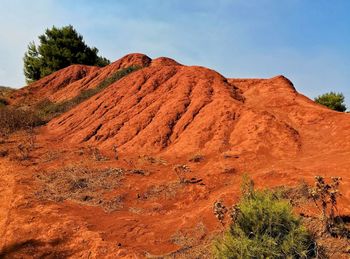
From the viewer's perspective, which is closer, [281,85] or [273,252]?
[273,252]

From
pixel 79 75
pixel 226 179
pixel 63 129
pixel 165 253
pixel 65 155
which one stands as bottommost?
pixel 165 253

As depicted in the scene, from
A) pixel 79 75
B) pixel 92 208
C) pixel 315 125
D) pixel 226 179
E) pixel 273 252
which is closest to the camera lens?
pixel 273 252

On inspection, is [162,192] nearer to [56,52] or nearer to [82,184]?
[82,184]

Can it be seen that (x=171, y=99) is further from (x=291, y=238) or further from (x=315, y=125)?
(x=291, y=238)

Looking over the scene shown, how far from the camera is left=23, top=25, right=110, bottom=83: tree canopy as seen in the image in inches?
1753

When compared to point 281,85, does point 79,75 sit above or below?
above

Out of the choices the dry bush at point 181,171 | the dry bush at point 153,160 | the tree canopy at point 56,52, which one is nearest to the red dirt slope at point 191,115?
the dry bush at point 153,160

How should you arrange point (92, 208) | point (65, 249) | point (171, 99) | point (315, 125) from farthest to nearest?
point (171, 99), point (315, 125), point (92, 208), point (65, 249)

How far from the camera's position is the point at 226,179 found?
12641 mm

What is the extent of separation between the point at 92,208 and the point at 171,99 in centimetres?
1005

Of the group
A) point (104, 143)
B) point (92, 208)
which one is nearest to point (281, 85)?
point (104, 143)

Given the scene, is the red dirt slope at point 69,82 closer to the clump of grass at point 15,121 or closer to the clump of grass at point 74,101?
the clump of grass at point 74,101

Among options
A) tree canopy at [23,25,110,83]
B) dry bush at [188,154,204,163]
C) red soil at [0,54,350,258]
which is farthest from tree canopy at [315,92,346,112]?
tree canopy at [23,25,110,83]

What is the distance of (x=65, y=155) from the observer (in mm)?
16766
